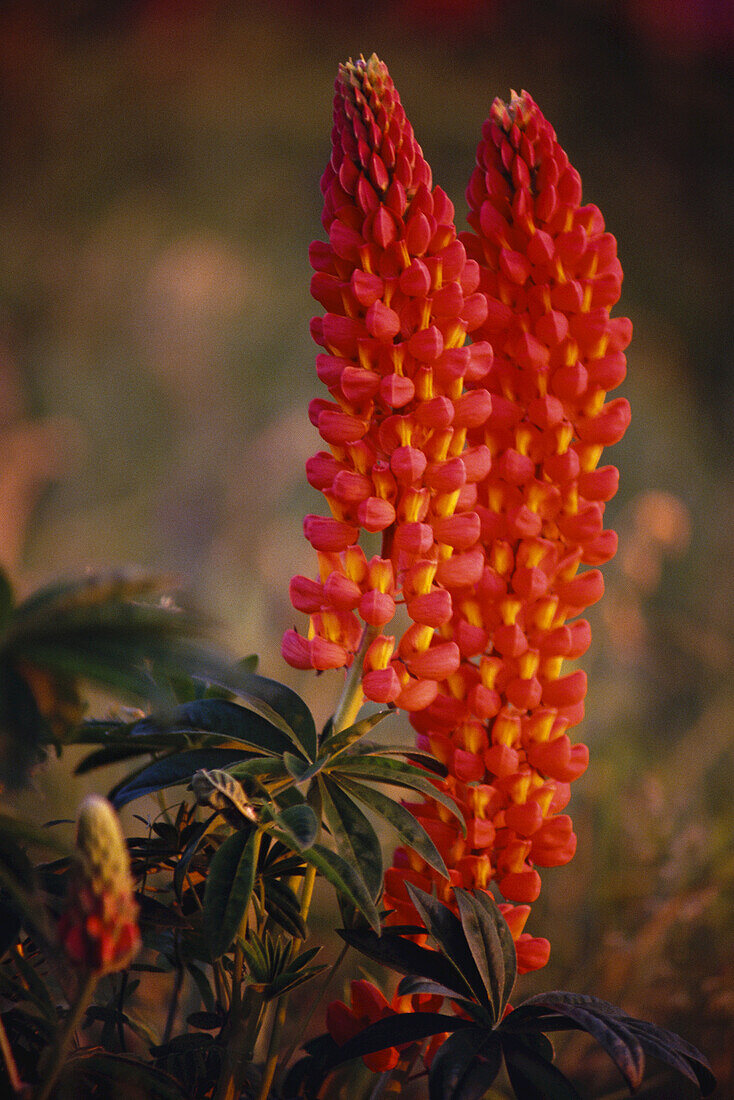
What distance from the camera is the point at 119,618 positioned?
0.37m

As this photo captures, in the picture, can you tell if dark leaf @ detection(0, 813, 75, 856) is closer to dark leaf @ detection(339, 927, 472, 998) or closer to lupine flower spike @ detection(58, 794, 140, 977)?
lupine flower spike @ detection(58, 794, 140, 977)

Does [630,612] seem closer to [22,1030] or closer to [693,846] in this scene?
[693,846]

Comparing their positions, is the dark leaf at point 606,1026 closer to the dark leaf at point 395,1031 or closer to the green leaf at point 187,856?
the dark leaf at point 395,1031

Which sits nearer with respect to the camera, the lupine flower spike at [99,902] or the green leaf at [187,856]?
the lupine flower spike at [99,902]

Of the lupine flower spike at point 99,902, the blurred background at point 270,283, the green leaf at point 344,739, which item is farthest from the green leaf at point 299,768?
the blurred background at point 270,283

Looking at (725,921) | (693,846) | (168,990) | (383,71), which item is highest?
(383,71)

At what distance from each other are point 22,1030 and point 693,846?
3.19ft

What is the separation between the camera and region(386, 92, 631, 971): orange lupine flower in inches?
21.6

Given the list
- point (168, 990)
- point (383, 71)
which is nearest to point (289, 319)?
point (383, 71)

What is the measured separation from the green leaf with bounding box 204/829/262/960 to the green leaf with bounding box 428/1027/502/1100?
0.14 metres

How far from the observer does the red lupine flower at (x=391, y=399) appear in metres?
0.51

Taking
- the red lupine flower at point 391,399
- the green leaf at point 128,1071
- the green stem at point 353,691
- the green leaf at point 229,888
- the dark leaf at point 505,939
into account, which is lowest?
the green leaf at point 128,1071

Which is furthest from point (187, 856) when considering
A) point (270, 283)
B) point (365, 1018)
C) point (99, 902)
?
point (270, 283)

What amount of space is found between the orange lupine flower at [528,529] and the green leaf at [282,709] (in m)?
0.10
